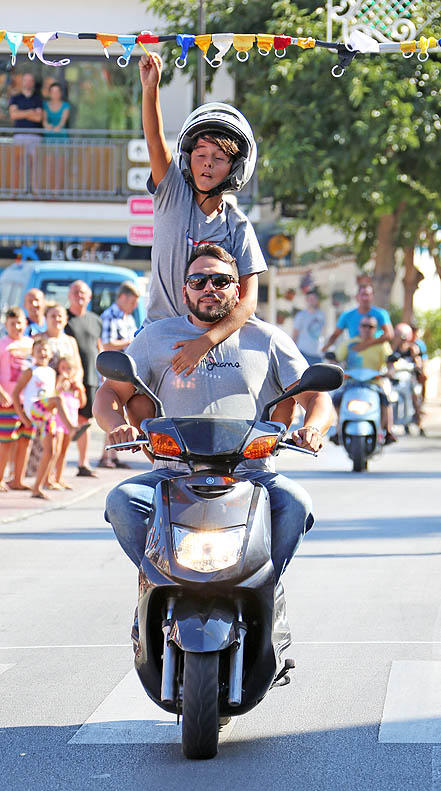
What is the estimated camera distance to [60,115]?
1239 inches

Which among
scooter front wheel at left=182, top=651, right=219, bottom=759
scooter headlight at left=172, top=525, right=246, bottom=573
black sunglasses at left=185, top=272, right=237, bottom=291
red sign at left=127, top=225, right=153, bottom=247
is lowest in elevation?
red sign at left=127, top=225, right=153, bottom=247

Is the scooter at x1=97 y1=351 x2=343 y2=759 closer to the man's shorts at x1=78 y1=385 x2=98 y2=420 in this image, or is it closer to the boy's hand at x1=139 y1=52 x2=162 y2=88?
the boy's hand at x1=139 y1=52 x2=162 y2=88

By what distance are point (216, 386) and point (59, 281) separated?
1687cm

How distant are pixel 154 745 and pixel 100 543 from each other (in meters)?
5.74

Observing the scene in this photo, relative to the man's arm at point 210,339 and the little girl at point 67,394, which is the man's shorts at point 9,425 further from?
the man's arm at point 210,339

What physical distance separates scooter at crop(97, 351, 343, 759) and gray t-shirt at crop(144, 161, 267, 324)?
37.4 inches

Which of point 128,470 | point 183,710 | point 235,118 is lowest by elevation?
point 128,470

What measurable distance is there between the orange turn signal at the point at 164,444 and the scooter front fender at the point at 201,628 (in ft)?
1.58

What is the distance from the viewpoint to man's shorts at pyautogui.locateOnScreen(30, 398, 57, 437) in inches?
545

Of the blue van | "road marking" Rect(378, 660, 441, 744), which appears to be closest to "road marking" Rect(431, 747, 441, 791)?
"road marking" Rect(378, 660, 441, 744)

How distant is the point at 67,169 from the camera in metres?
31.8

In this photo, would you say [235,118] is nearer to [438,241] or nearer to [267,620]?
[267,620]

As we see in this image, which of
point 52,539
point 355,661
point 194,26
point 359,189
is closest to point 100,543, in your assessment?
point 52,539

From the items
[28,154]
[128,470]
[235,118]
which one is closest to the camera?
[235,118]
